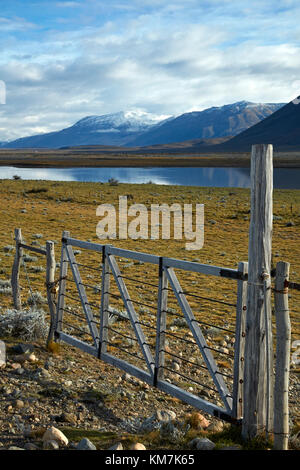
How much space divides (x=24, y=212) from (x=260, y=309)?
83.3 ft

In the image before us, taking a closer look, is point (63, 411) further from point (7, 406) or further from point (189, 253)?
point (189, 253)

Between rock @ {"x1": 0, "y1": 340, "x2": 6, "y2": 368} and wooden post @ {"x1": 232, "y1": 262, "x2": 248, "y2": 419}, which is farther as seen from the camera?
rock @ {"x1": 0, "y1": 340, "x2": 6, "y2": 368}

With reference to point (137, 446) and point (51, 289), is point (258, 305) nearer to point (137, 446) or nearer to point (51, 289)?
point (137, 446)

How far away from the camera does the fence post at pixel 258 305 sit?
4.54m

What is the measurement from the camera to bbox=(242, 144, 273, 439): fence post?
454cm

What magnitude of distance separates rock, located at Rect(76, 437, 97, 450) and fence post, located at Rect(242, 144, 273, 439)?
142cm

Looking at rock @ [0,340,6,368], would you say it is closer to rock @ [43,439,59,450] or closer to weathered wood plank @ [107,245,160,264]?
weathered wood plank @ [107,245,160,264]

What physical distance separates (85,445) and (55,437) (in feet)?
1.08

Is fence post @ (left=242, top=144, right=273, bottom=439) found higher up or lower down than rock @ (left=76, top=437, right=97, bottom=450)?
higher up

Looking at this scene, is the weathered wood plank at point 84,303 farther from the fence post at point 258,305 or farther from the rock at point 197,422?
the fence post at point 258,305

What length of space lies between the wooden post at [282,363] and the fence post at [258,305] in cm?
11

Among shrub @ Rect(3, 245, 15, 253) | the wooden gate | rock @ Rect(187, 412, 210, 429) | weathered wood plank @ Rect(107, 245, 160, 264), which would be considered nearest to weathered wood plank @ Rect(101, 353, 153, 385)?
the wooden gate

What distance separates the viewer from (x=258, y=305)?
4590mm

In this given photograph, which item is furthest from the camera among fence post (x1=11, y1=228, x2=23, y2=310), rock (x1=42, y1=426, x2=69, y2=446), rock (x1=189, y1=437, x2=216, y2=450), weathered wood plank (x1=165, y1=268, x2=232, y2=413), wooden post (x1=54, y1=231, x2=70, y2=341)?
fence post (x1=11, y1=228, x2=23, y2=310)
